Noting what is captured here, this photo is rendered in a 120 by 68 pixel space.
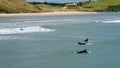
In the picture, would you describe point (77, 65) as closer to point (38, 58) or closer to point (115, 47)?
point (38, 58)

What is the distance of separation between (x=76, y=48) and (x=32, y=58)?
8.66 metres

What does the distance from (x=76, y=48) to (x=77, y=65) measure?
12.2m

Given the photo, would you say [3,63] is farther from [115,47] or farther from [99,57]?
[115,47]

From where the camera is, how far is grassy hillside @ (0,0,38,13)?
15675cm

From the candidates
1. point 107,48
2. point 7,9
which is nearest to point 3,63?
point 107,48

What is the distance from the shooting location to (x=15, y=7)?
→ 161375mm

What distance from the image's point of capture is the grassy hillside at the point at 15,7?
15675cm

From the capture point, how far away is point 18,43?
63.7m

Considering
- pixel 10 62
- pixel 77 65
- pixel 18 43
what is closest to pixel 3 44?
pixel 18 43

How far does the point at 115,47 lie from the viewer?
58781 mm

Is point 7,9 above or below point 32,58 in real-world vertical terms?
below

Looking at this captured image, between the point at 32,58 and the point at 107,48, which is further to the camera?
the point at 107,48

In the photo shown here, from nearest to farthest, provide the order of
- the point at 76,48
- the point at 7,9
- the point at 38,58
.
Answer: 1. the point at 38,58
2. the point at 76,48
3. the point at 7,9

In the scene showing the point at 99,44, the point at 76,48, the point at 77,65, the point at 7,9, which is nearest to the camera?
the point at 77,65
